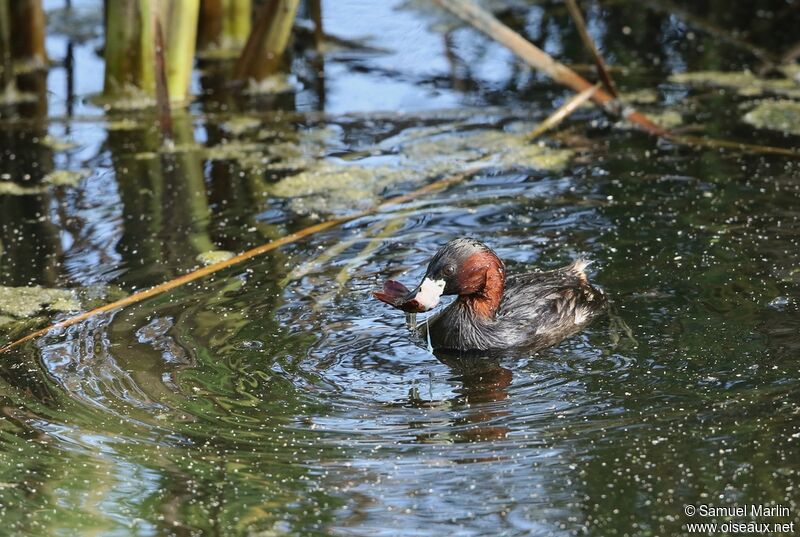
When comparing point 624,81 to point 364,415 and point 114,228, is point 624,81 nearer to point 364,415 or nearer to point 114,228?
point 114,228

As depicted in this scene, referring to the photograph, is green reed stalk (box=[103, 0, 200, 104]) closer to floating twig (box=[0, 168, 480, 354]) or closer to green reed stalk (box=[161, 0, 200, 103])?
green reed stalk (box=[161, 0, 200, 103])

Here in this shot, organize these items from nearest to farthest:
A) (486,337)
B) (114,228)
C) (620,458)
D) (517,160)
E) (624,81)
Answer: (620,458)
(486,337)
(114,228)
(517,160)
(624,81)

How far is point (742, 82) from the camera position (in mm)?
9453

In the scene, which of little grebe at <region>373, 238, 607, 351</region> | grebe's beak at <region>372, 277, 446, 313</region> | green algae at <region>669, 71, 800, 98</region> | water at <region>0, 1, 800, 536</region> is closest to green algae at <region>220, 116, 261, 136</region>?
water at <region>0, 1, 800, 536</region>

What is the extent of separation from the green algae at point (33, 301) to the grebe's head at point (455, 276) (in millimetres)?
1699

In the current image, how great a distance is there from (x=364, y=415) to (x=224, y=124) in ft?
15.4

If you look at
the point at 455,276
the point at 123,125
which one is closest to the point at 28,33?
the point at 123,125

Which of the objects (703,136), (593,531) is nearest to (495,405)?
(593,531)

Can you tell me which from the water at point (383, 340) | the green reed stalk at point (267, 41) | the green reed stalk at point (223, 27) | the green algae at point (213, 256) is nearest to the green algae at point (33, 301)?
the water at point (383, 340)

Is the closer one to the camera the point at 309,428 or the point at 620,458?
the point at 620,458

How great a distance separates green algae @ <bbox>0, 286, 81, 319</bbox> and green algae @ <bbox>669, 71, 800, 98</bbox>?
540cm

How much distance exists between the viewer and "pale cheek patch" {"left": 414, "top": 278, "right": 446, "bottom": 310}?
18.3 feet

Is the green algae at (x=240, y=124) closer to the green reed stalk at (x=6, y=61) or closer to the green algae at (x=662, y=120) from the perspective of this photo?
the green reed stalk at (x=6, y=61)

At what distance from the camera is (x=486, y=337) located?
580cm
